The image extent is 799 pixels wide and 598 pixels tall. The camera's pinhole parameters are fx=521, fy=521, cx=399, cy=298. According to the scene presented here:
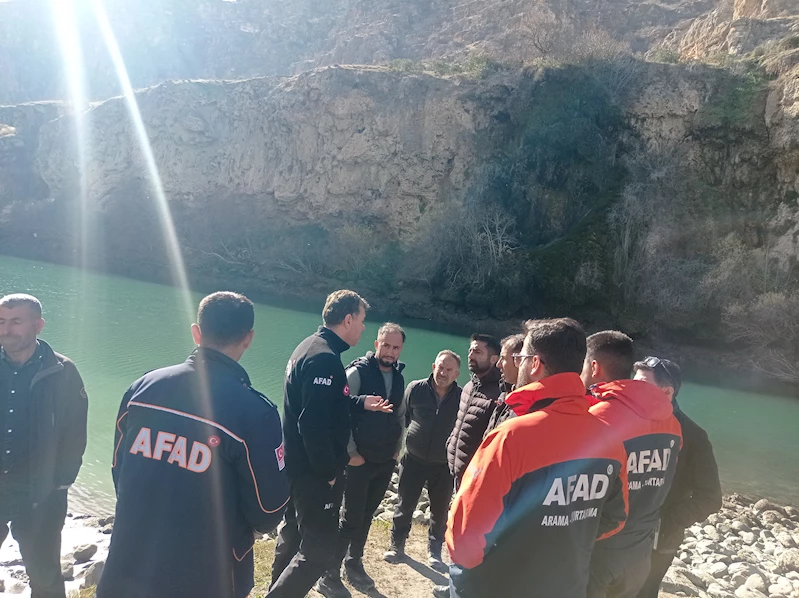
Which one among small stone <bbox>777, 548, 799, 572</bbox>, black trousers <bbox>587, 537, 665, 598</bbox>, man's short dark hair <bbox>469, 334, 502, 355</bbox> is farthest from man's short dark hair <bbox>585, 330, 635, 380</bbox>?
small stone <bbox>777, 548, 799, 572</bbox>

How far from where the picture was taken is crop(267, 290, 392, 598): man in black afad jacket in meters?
2.70

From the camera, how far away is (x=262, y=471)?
1.84 m

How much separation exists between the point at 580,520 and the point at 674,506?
1.49m

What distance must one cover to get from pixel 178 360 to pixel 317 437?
12.4 m

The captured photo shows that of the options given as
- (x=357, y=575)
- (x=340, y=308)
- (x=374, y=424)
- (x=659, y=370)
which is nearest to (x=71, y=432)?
(x=340, y=308)

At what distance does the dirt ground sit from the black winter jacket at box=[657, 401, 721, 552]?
67.5 inches

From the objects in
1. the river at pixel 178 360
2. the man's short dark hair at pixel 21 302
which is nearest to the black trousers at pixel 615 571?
the man's short dark hair at pixel 21 302

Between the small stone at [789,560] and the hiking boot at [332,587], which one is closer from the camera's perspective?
the hiking boot at [332,587]

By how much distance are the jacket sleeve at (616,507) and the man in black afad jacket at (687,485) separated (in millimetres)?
917

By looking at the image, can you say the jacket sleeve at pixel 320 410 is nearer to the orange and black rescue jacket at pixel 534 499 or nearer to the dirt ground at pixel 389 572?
the orange and black rescue jacket at pixel 534 499

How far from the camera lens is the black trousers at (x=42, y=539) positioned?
2758 millimetres

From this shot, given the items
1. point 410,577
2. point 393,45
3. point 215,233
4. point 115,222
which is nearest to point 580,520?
point 410,577

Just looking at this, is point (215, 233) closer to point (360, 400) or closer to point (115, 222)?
point (115, 222)

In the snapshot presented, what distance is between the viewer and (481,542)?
5.34ft
